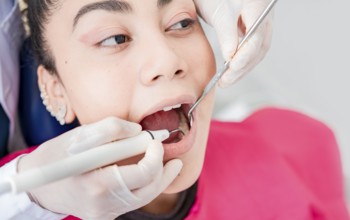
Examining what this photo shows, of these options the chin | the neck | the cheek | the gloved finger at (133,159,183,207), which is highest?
the cheek

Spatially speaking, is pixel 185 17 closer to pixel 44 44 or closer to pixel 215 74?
Answer: pixel 215 74

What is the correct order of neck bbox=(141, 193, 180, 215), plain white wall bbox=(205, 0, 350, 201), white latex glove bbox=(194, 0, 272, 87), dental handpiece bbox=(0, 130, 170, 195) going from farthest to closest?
1. plain white wall bbox=(205, 0, 350, 201)
2. neck bbox=(141, 193, 180, 215)
3. white latex glove bbox=(194, 0, 272, 87)
4. dental handpiece bbox=(0, 130, 170, 195)

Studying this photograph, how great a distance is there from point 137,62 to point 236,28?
0.21 metres

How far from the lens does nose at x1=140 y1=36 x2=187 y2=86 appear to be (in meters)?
0.85

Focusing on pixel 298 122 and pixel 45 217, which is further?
pixel 298 122

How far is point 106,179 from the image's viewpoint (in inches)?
30.0

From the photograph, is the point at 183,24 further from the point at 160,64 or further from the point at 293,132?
the point at 293,132

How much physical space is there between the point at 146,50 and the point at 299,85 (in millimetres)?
1204

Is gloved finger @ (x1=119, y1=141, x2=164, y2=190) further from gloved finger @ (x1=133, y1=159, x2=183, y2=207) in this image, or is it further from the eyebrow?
the eyebrow

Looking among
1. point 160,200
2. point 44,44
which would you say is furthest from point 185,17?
point 160,200

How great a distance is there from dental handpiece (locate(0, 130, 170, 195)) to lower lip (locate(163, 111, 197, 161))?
8 centimetres

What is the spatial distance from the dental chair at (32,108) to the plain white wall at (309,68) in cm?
75

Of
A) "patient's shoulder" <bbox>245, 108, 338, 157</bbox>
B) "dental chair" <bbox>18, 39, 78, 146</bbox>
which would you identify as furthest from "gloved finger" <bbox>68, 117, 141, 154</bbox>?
"patient's shoulder" <bbox>245, 108, 338, 157</bbox>

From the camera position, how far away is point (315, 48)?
1.98 metres
